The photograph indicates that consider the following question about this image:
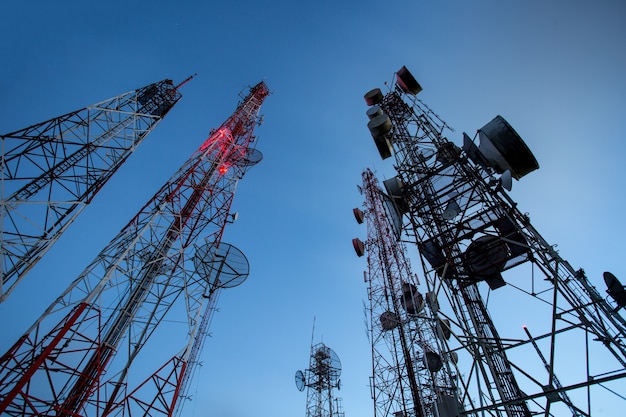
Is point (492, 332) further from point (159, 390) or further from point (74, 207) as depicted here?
point (74, 207)

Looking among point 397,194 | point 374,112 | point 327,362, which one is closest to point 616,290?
point 397,194

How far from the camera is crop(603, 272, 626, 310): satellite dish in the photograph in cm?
629

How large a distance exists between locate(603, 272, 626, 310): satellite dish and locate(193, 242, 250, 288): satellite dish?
13.4 meters

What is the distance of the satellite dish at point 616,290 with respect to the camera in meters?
6.29

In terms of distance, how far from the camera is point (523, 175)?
8.37 metres

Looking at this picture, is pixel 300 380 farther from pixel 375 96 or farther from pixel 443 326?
pixel 375 96

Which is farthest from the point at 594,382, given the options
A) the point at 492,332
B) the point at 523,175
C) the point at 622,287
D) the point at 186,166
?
the point at 186,166

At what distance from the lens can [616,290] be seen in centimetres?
642

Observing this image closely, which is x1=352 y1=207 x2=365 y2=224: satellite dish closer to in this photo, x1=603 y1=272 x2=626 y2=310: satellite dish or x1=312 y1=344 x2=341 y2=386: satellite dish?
x1=312 y1=344 x2=341 y2=386: satellite dish

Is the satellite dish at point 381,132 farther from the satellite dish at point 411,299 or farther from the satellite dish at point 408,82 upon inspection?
the satellite dish at point 411,299

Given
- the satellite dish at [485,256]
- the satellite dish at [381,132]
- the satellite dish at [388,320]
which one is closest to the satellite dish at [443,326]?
the satellite dish at [485,256]

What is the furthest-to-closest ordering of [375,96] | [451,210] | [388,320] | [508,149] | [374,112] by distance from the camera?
[388,320] < [375,96] < [374,112] < [451,210] < [508,149]

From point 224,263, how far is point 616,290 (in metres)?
14.4

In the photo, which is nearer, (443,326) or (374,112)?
(374,112)
